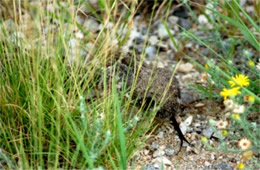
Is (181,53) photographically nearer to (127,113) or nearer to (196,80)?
(196,80)

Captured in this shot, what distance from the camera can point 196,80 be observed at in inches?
115

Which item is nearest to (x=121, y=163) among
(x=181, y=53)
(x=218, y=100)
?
(x=218, y=100)

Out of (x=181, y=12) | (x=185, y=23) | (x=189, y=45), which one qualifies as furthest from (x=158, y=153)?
(x=181, y=12)

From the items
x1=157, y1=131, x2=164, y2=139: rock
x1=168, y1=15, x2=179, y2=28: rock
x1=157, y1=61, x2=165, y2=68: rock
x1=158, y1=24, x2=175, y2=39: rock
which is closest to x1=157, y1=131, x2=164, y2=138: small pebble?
x1=157, y1=131, x2=164, y2=139: rock

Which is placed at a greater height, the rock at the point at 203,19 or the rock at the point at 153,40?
the rock at the point at 203,19

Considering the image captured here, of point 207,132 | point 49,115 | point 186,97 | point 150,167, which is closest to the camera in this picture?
point 49,115

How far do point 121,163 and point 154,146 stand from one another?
1.83 feet

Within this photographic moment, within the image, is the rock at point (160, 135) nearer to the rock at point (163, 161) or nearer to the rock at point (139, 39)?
the rock at point (163, 161)

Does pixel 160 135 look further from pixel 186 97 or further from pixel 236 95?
pixel 236 95

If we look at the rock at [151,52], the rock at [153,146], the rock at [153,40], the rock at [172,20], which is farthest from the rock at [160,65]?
the rock at [153,146]

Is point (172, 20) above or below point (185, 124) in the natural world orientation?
above

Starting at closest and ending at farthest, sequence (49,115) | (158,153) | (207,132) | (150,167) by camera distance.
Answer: (49,115) → (150,167) → (158,153) → (207,132)

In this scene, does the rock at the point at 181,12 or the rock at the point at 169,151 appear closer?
the rock at the point at 169,151

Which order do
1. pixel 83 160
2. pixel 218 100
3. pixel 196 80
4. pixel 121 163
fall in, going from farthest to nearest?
pixel 196 80
pixel 218 100
pixel 83 160
pixel 121 163
